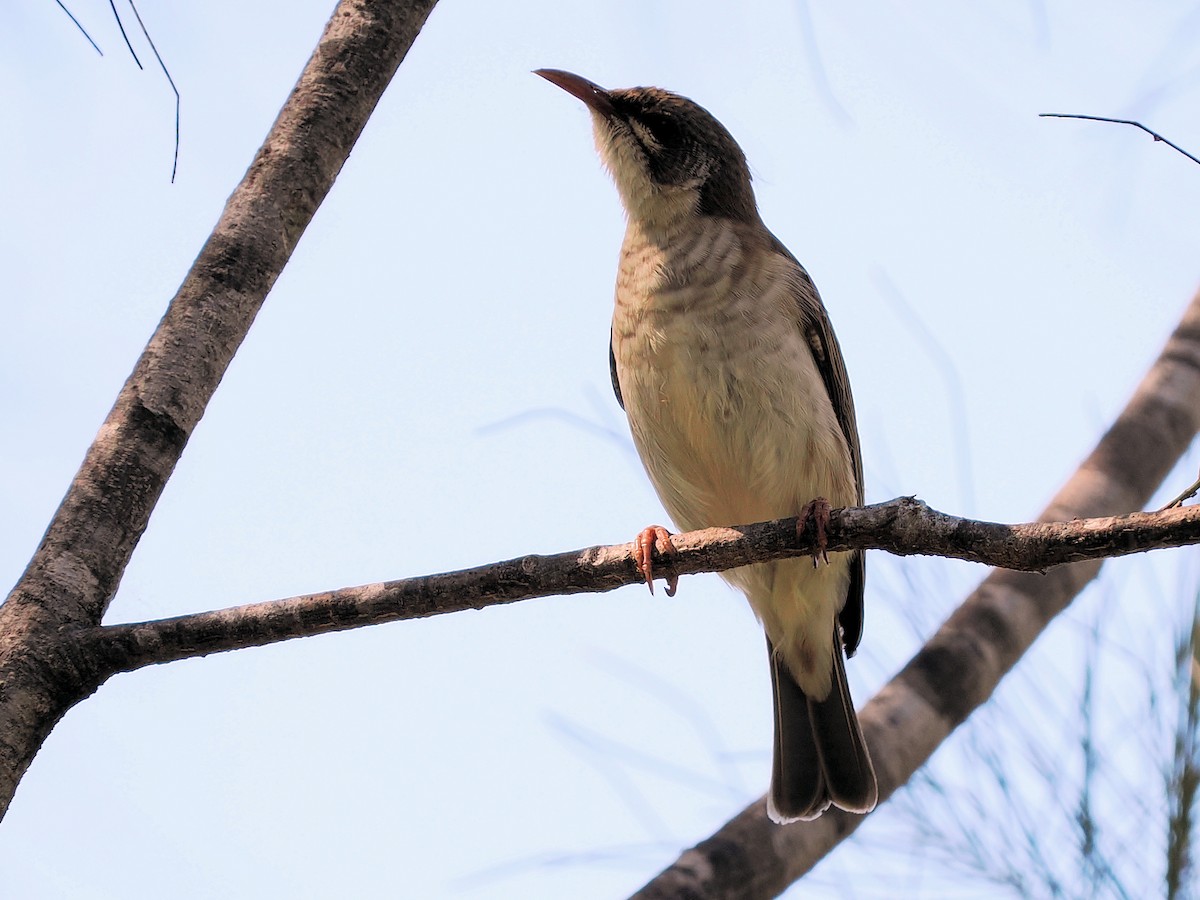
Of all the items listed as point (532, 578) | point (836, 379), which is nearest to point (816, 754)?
point (836, 379)

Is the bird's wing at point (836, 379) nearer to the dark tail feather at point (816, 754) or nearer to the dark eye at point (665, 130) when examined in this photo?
the dark tail feather at point (816, 754)

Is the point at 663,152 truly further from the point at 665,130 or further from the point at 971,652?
the point at 971,652

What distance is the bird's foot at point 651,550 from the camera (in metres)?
2.62

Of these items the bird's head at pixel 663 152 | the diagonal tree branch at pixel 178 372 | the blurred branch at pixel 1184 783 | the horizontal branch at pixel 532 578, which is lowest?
the blurred branch at pixel 1184 783

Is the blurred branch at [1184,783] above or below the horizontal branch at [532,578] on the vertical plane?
below

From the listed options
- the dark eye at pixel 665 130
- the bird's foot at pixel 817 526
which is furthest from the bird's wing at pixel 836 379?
the bird's foot at pixel 817 526

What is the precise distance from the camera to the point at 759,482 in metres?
3.74

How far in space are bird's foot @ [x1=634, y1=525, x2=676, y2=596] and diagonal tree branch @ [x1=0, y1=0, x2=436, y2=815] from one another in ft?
2.97

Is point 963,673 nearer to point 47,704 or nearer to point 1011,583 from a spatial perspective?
point 1011,583

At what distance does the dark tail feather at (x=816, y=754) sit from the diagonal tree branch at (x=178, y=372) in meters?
1.75

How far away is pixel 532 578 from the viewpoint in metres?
2.43

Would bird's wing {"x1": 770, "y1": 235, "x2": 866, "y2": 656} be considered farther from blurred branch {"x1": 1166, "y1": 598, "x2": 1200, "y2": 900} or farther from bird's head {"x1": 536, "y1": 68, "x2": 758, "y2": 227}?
blurred branch {"x1": 1166, "y1": 598, "x2": 1200, "y2": 900}

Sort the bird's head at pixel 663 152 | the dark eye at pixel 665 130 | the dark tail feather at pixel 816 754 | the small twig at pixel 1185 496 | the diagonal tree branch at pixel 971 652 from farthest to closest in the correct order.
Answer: the dark eye at pixel 665 130
the bird's head at pixel 663 152
the dark tail feather at pixel 816 754
the diagonal tree branch at pixel 971 652
the small twig at pixel 1185 496

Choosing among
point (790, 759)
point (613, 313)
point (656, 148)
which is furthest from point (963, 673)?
point (656, 148)
